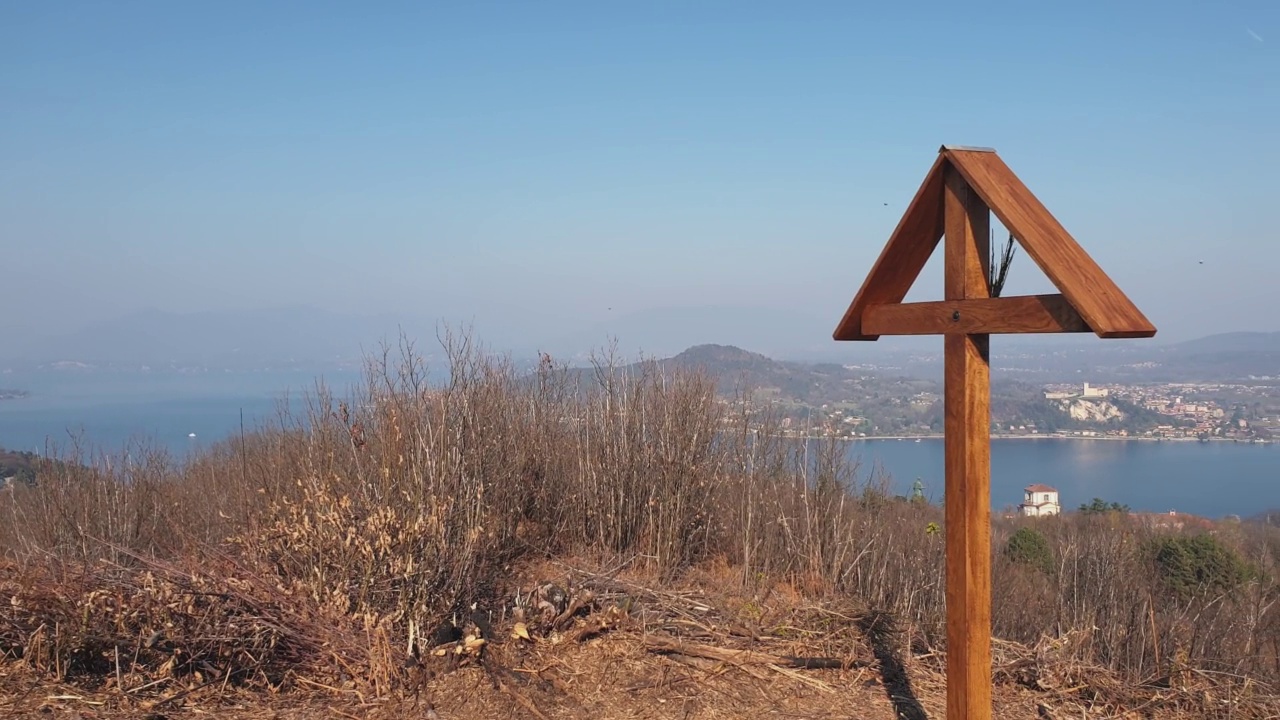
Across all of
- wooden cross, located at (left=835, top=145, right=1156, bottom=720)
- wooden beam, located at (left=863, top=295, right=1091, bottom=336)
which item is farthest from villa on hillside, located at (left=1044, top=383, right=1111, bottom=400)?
wooden cross, located at (left=835, top=145, right=1156, bottom=720)

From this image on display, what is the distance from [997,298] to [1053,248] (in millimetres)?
252

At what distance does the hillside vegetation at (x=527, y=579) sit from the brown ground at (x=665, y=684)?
18 millimetres

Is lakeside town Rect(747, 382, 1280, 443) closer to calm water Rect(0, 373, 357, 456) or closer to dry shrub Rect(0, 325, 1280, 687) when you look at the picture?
dry shrub Rect(0, 325, 1280, 687)

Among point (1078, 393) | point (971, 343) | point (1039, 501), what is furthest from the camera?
point (1078, 393)

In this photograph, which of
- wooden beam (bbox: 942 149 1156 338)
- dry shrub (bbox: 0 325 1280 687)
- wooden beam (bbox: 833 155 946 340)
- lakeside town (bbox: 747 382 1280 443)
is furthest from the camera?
lakeside town (bbox: 747 382 1280 443)

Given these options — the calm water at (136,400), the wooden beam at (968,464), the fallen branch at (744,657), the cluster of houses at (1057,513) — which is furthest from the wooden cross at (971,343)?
the cluster of houses at (1057,513)

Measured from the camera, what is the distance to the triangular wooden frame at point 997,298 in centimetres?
265

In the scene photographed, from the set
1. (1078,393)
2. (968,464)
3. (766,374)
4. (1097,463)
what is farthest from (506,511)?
(1078,393)

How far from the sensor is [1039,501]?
2591cm

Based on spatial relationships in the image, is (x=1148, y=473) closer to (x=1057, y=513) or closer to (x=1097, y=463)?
(x=1097, y=463)

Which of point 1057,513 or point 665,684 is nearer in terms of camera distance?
point 665,684

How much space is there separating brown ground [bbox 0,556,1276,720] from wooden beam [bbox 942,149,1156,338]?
8.73 ft

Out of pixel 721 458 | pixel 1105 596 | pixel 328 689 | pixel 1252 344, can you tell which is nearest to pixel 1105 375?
pixel 1252 344

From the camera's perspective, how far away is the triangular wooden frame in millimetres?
2650
